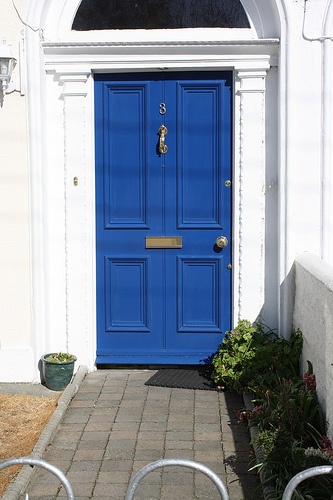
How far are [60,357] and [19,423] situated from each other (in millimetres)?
905

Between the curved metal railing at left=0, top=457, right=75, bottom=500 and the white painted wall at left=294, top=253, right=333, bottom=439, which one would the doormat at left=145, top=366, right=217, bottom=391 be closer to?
the white painted wall at left=294, top=253, right=333, bottom=439

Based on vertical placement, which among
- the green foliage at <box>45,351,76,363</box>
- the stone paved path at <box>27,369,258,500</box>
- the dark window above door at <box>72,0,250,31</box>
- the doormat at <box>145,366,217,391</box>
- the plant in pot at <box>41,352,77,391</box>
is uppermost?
the dark window above door at <box>72,0,250,31</box>

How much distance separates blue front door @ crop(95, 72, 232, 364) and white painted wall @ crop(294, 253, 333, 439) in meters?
0.85

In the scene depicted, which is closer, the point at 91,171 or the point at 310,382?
the point at 310,382

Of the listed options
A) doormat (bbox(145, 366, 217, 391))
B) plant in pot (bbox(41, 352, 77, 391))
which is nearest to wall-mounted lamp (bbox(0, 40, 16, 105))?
plant in pot (bbox(41, 352, 77, 391))

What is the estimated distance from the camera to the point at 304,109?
6520 millimetres

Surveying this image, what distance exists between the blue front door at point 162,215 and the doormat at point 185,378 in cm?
9

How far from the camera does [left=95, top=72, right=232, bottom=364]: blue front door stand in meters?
6.78

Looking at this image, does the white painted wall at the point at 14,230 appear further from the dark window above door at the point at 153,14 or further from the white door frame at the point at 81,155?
the dark window above door at the point at 153,14

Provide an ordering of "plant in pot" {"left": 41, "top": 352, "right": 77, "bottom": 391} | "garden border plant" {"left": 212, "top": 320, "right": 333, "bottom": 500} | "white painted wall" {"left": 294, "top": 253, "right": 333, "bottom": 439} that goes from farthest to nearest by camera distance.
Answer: "plant in pot" {"left": 41, "top": 352, "right": 77, "bottom": 391} < "white painted wall" {"left": 294, "top": 253, "right": 333, "bottom": 439} < "garden border plant" {"left": 212, "top": 320, "right": 333, "bottom": 500}

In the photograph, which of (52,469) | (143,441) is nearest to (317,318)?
(143,441)

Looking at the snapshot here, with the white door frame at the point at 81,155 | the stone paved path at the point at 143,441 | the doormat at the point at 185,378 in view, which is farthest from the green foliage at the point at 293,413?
the white door frame at the point at 81,155

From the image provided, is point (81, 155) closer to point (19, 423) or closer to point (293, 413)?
point (19, 423)

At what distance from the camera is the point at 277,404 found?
5203 millimetres
